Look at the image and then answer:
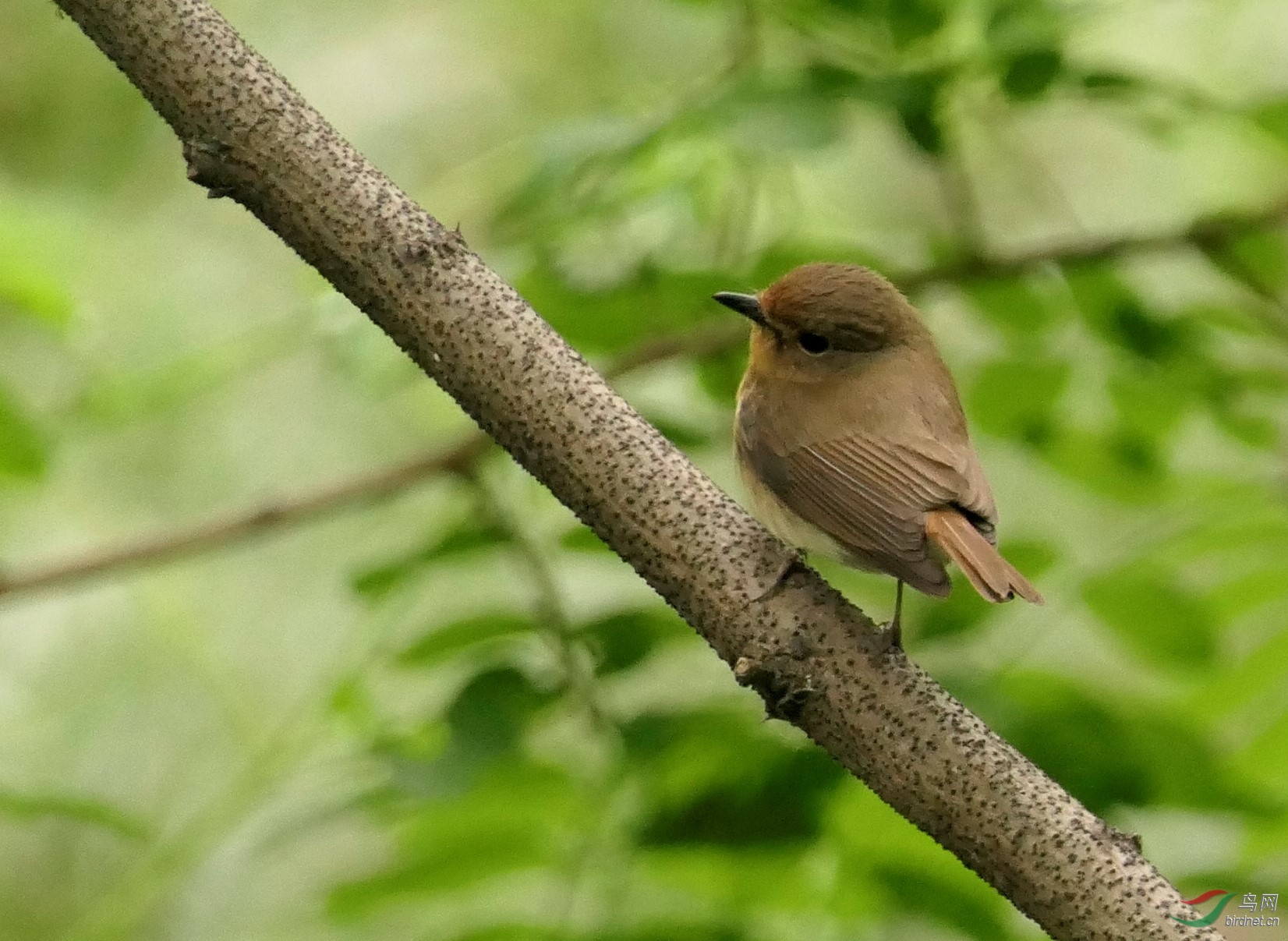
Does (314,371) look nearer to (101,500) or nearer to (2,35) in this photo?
(101,500)

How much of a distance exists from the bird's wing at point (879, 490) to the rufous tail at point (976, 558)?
0.02m

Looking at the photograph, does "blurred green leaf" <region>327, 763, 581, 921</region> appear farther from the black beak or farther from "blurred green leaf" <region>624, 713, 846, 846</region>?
the black beak

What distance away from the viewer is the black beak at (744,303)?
2.84m

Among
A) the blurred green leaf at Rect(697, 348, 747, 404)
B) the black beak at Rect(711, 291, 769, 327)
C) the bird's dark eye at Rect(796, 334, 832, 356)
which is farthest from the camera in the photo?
the blurred green leaf at Rect(697, 348, 747, 404)

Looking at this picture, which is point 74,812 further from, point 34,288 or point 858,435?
point 858,435

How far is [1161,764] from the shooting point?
2.47 metres

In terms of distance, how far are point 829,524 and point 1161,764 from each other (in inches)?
25.3

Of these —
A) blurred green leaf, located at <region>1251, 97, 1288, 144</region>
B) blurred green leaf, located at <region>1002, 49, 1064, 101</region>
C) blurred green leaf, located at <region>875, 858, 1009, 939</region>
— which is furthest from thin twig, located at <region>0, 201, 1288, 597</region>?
blurred green leaf, located at <region>875, 858, 1009, 939</region>

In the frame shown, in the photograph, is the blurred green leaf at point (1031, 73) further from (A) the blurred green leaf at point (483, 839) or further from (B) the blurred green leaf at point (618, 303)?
(A) the blurred green leaf at point (483, 839)

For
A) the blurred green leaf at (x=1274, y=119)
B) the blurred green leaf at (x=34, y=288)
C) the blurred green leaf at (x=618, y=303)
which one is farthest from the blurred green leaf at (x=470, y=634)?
the blurred green leaf at (x=1274, y=119)

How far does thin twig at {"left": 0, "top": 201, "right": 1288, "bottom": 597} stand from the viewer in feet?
9.61

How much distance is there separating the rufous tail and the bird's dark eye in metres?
0.55

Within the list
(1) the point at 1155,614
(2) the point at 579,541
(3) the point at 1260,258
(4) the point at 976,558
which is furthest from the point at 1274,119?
(2) the point at 579,541

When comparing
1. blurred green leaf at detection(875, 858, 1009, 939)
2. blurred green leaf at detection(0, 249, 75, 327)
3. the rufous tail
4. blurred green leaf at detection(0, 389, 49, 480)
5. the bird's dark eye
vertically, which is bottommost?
blurred green leaf at detection(875, 858, 1009, 939)
